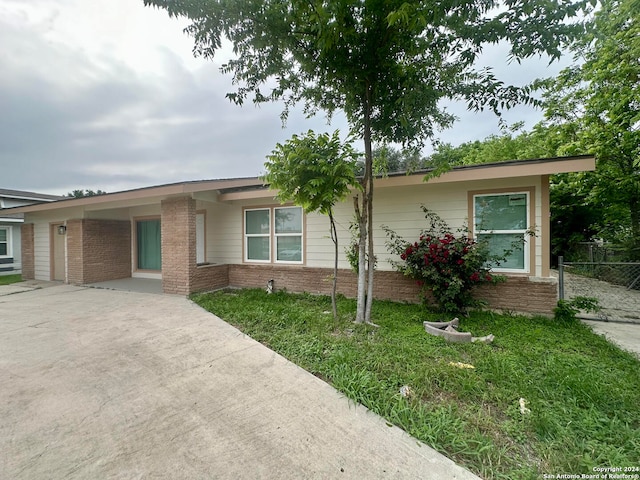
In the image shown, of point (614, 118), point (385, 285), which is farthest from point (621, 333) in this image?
point (614, 118)

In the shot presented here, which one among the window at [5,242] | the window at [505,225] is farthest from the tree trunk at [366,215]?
the window at [5,242]

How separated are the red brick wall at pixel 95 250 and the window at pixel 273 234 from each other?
17.8 ft

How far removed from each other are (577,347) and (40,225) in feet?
52.6

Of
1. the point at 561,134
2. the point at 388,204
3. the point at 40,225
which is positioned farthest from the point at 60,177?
the point at 561,134

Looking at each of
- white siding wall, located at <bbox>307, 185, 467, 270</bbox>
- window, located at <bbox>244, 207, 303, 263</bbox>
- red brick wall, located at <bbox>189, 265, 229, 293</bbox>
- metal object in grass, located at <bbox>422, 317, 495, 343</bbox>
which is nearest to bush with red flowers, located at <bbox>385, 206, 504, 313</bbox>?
white siding wall, located at <bbox>307, 185, 467, 270</bbox>

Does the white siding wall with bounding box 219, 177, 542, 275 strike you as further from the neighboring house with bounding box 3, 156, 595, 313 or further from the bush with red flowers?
the bush with red flowers

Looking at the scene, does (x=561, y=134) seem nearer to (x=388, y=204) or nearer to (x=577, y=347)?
(x=388, y=204)

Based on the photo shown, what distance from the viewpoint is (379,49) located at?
4.07 m

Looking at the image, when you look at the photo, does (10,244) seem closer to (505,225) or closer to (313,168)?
(313,168)

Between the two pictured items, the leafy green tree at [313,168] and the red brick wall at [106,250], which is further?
the red brick wall at [106,250]

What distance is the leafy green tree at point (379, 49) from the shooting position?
370cm

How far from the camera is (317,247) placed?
702 cm

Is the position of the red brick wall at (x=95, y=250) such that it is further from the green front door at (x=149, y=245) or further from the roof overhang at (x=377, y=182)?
the roof overhang at (x=377, y=182)

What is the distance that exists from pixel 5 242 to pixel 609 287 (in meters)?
24.8
